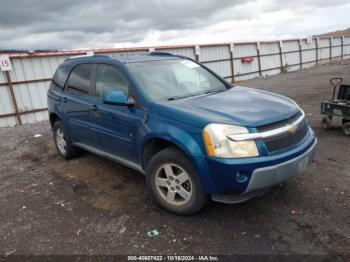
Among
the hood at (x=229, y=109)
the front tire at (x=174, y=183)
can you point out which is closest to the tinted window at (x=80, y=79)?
the hood at (x=229, y=109)

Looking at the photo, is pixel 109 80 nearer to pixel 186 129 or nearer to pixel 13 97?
pixel 186 129

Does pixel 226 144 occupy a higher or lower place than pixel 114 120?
lower

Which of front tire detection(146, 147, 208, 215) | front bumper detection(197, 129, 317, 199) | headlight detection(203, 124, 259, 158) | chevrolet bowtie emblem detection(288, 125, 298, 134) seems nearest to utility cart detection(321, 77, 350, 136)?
chevrolet bowtie emblem detection(288, 125, 298, 134)

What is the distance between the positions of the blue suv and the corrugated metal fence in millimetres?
9025

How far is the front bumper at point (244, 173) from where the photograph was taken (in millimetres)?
3008

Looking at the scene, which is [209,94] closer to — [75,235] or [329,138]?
[75,235]

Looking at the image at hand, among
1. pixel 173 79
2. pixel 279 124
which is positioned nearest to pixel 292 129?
pixel 279 124

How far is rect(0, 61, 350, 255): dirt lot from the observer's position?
10.1 ft

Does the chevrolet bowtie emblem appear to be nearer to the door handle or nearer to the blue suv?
the blue suv

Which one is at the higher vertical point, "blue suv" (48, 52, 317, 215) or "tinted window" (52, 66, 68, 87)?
"tinted window" (52, 66, 68, 87)

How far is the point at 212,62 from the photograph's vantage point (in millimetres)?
21219

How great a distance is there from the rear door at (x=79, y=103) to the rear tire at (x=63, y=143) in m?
0.23

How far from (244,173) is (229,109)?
0.73m

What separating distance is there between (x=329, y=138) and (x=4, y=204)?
18.4ft
